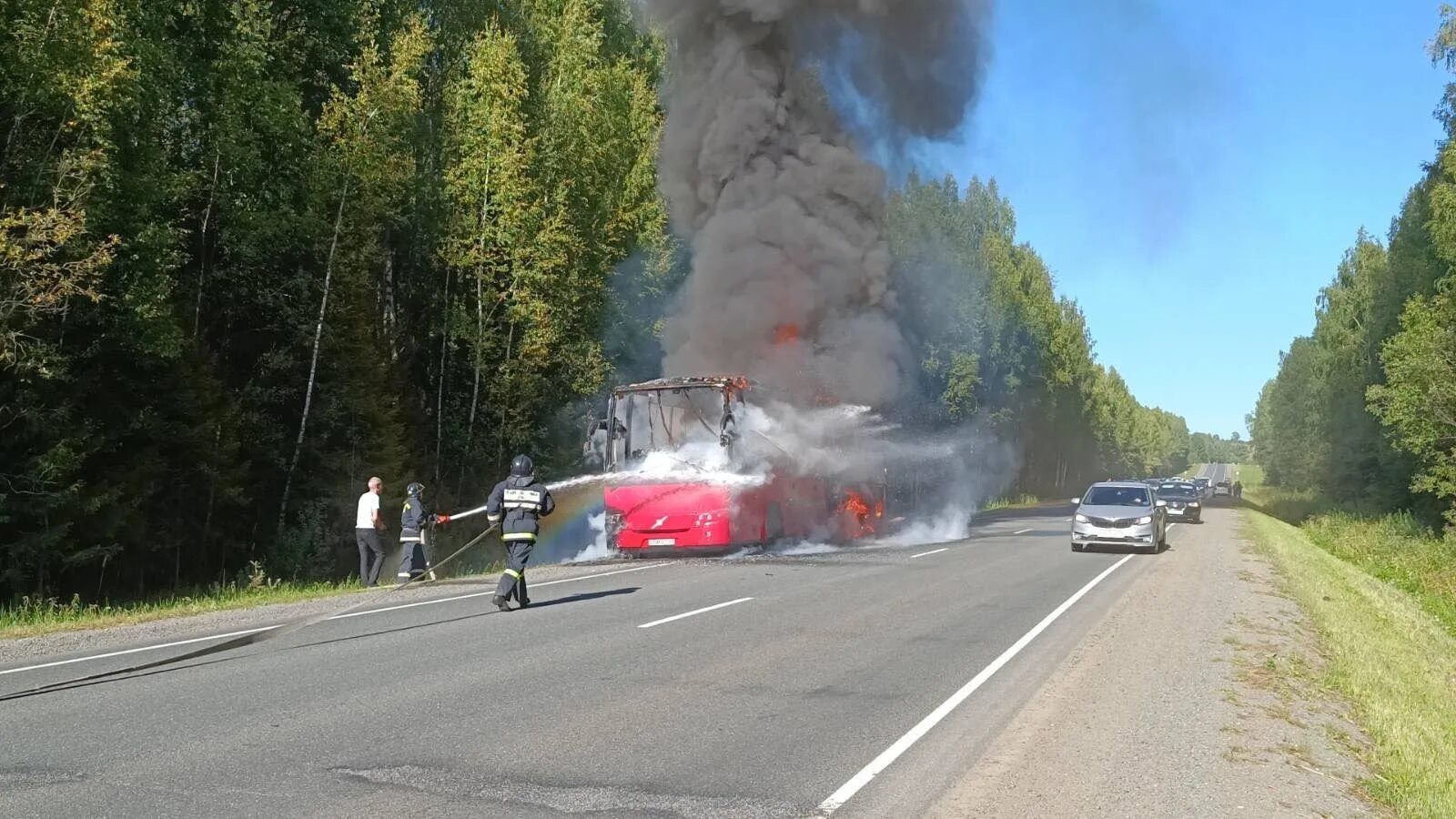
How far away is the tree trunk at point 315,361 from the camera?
21.3 metres

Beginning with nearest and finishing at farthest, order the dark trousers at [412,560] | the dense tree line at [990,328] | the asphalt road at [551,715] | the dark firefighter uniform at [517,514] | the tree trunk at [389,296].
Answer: the asphalt road at [551,715]
the dark firefighter uniform at [517,514]
the dark trousers at [412,560]
the tree trunk at [389,296]
the dense tree line at [990,328]

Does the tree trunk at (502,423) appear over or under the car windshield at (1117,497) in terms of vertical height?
over

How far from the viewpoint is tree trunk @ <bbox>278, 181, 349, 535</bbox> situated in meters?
21.3

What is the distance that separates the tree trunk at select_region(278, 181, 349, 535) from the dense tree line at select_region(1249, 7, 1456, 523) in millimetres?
24809

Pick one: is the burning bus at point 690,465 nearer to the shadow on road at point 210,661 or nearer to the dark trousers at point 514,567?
the shadow on road at point 210,661

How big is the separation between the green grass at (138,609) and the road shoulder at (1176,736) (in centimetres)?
956

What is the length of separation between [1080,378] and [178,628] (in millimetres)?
90700

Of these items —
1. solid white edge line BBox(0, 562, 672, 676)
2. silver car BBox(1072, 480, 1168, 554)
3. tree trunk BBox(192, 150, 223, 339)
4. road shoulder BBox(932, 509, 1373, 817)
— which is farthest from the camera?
silver car BBox(1072, 480, 1168, 554)

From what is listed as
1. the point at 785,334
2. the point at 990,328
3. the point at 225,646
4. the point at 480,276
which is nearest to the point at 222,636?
the point at 225,646

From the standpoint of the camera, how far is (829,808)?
5.11 metres

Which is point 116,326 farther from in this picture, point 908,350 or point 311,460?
point 908,350

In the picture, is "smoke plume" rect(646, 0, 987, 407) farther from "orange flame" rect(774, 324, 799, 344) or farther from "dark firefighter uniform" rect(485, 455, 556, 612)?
"dark firefighter uniform" rect(485, 455, 556, 612)

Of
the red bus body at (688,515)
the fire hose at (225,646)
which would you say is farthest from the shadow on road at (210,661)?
the red bus body at (688,515)

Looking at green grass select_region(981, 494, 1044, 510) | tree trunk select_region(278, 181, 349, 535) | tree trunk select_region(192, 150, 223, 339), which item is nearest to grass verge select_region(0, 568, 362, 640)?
tree trunk select_region(278, 181, 349, 535)
